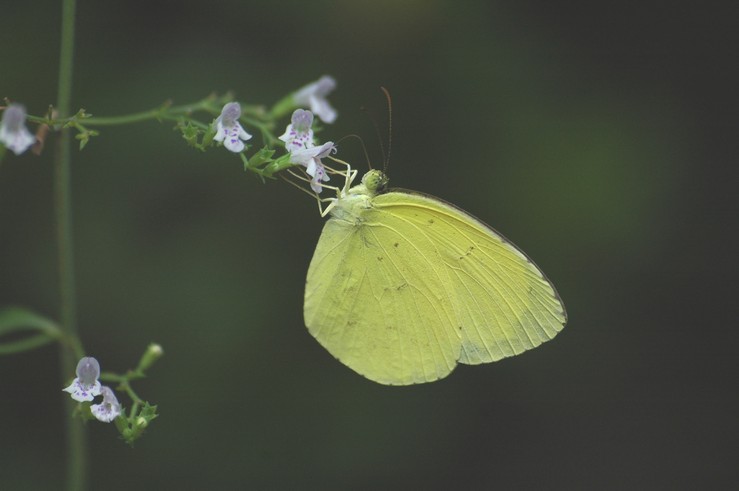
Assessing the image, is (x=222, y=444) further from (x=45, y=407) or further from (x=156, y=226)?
(x=156, y=226)

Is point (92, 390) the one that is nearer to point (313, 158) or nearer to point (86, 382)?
point (86, 382)

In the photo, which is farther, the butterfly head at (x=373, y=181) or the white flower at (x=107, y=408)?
the butterfly head at (x=373, y=181)

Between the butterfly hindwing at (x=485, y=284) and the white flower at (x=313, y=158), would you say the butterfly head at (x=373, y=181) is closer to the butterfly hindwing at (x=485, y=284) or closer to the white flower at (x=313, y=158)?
the butterfly hindwing at (x=485, y=284)

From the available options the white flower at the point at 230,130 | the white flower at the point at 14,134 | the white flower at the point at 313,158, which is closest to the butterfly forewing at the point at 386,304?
the white flower at the point at 313,158

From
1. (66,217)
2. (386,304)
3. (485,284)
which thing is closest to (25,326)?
(66,217)

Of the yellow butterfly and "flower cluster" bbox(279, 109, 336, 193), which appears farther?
the yellow butterfly

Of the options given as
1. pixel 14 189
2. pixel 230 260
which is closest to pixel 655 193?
pixel 230 260

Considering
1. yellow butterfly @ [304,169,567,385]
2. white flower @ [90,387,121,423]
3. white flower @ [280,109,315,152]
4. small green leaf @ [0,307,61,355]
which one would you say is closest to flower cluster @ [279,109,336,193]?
white flower @ [280,109,315,152]

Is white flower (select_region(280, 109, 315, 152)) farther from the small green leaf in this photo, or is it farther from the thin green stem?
the small green leaf
